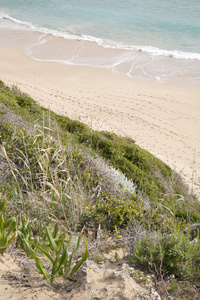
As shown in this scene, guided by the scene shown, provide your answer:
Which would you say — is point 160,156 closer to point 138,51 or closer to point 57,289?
point 57,289

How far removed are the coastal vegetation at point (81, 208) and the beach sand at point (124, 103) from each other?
2413 millimetres

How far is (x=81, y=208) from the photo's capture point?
12.1 feet

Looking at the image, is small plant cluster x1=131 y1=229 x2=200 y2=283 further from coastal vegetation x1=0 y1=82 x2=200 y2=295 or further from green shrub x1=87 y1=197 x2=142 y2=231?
green shrub x1=87 y1=197 x2=142 y2=231

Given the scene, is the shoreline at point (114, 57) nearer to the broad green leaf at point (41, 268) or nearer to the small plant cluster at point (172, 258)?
the small plant cluster at point (172, 258)

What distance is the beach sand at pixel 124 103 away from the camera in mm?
10531

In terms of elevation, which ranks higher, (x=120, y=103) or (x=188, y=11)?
(x=188, y=11)

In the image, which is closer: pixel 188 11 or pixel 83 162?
pixel 83 162

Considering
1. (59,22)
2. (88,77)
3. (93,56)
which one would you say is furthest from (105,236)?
(59,22)

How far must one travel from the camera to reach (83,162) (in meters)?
5.28

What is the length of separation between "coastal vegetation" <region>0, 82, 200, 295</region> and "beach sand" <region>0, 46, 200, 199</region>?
7.92 feet

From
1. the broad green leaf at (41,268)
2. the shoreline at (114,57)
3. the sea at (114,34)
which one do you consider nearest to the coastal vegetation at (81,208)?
the broad green leaf at (41,268)

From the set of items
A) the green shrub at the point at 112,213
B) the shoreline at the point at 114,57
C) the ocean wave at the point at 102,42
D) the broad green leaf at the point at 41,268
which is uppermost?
the ocean wave at the point at 102,42

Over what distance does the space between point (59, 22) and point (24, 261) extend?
26.9m

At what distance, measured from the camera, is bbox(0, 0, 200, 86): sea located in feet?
59.5
